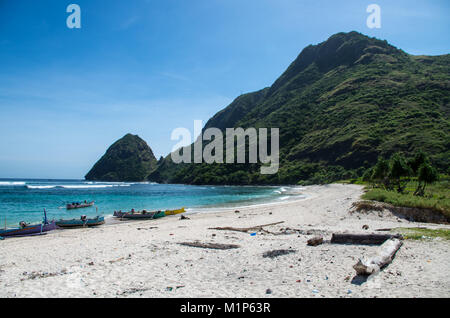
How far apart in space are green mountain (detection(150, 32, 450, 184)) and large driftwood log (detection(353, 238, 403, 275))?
6564 cm

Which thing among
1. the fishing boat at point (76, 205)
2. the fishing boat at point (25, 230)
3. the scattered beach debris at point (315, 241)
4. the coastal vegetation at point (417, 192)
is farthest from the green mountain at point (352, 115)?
the fishing boat at point (25, 230)

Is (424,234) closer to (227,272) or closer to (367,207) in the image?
(227,272)

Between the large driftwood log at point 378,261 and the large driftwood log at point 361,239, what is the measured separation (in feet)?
3.52

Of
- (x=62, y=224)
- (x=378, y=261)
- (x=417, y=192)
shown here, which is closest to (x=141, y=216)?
(x=62, y=224)

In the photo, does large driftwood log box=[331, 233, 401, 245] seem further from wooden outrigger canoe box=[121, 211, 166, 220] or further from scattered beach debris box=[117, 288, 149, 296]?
wooden outrigger canoe box=[121, 211, 166, 220]

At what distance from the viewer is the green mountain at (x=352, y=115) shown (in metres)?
83.4

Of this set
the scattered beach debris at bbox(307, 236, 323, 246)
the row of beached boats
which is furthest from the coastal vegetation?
the row of beached boats

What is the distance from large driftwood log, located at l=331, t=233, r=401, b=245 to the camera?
9578 millimetres

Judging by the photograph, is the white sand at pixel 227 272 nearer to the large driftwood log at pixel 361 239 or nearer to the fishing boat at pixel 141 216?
the large driftwood log at pixel 361 239

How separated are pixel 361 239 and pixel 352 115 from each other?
4270 inches
